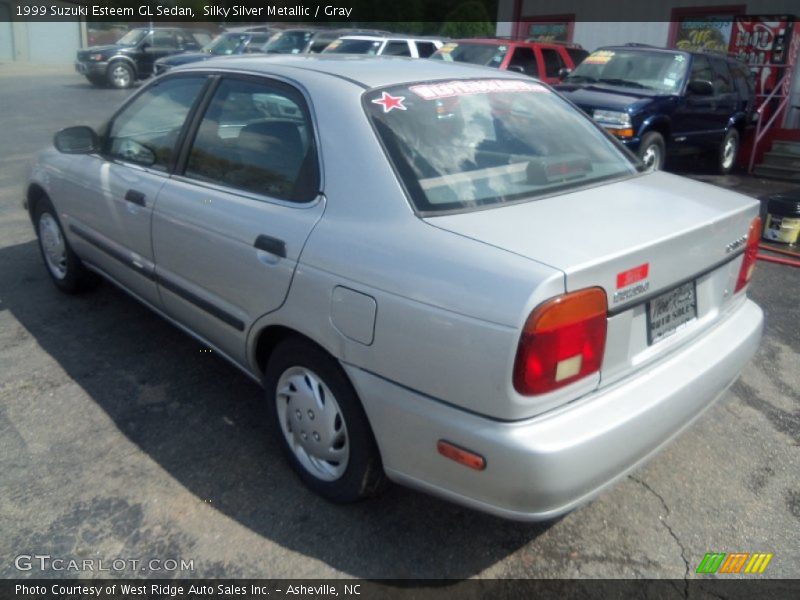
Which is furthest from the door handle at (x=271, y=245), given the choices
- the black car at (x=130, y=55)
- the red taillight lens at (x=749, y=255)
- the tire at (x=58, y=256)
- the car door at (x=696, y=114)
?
the black car at (x=130, y=55)

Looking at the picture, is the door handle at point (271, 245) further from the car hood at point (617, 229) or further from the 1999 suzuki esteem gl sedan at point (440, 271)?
the car hood at point (617, 229)

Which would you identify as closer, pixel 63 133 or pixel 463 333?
pixel 463 333

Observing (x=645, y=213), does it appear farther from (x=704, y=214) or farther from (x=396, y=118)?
(x=396, y=118)

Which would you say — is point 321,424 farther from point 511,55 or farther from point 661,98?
point 511,55

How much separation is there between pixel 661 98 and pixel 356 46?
7295 millimetres

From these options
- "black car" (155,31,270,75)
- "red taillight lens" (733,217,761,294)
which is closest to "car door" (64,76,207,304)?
"red taillight lens" (733,217,761,294)

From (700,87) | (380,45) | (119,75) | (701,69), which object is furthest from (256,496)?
(119,75)

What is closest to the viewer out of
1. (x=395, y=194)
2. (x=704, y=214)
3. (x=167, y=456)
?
(x=395, y=194)

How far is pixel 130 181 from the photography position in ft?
12.4

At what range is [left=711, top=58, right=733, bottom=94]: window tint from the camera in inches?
396

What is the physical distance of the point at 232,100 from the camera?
3375 millimetres

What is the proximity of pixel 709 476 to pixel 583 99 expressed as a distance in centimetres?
659

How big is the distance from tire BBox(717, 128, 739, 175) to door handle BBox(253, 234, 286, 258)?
9375mm

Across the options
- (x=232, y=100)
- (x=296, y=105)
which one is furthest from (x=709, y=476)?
(x=232, y=100)
